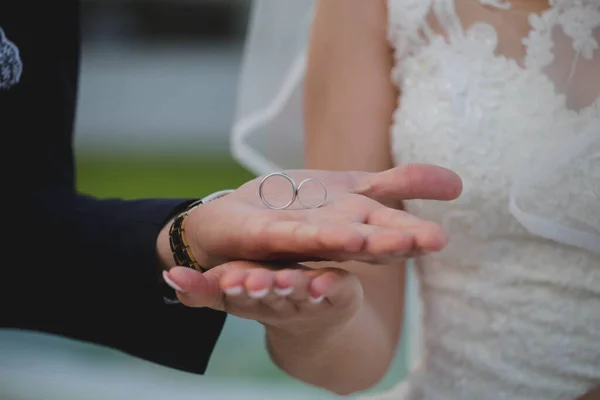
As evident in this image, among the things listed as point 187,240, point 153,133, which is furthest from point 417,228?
point 153,133

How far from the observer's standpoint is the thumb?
43cm

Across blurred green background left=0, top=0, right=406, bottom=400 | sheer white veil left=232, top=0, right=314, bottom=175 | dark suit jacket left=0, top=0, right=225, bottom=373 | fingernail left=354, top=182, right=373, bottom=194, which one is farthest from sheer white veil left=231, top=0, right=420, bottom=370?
blurred green background left=0, top=0, right=406, bottom=400

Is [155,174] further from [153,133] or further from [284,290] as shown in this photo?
[284,290]

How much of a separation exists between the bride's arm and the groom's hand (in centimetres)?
18

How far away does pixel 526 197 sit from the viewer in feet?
2.23

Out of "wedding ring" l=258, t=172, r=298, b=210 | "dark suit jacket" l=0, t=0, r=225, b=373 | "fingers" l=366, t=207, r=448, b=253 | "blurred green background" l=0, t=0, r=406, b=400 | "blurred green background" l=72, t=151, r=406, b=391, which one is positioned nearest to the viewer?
"fingers" l=366, t=207, r=448, b=253

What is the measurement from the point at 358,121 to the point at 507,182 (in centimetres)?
15

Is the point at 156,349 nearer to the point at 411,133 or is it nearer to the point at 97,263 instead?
the point at 97,263

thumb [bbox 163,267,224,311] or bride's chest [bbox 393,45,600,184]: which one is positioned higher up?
bride's chest [bbox 393,45,600,184]

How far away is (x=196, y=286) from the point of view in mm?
431

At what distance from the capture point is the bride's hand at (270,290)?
1.40 feet

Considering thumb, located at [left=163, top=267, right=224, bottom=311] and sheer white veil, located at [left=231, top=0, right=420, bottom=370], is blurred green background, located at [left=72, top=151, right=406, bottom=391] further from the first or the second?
thumb, located at [left=163, top=267, right=224, bottom=311]

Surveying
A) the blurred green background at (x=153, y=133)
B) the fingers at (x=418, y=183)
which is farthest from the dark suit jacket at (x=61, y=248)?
the blurred green background at (x=153, y=133)

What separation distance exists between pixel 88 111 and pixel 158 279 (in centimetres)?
286
